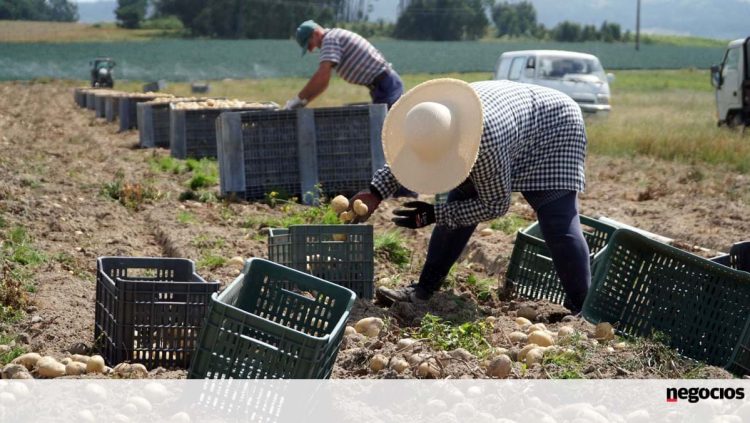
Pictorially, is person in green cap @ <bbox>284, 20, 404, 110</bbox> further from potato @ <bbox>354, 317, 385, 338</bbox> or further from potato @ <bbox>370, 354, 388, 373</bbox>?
potato @ <bbox>370, 354, 388, 373</bbox>

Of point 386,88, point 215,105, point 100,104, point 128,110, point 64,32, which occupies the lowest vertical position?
point 100,104

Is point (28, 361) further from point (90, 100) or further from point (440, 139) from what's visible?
point (90, 100)

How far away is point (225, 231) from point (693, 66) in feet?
211

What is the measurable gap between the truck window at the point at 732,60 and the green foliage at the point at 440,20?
227 feet

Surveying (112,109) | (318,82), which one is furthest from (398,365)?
(112,109)

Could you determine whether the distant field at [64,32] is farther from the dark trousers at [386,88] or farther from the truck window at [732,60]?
the dark trousers at [386,88]

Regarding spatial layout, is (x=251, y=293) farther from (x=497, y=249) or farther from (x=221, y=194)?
(x=221, y=194)

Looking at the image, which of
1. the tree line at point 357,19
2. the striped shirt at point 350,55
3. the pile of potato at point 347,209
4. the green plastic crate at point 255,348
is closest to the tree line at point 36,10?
the tree line at point 357,19

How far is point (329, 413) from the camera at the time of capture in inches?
153

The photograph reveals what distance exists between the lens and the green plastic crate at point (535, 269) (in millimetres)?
6426

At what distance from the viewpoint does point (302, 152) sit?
10211 mm

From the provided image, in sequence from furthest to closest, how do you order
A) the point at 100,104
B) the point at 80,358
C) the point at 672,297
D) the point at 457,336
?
the point at 100,104
the point at 672,297
the point at 457,336
the point at 80,358

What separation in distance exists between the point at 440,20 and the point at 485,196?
86.1 meters

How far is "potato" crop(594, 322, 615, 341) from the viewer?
5082 mm
